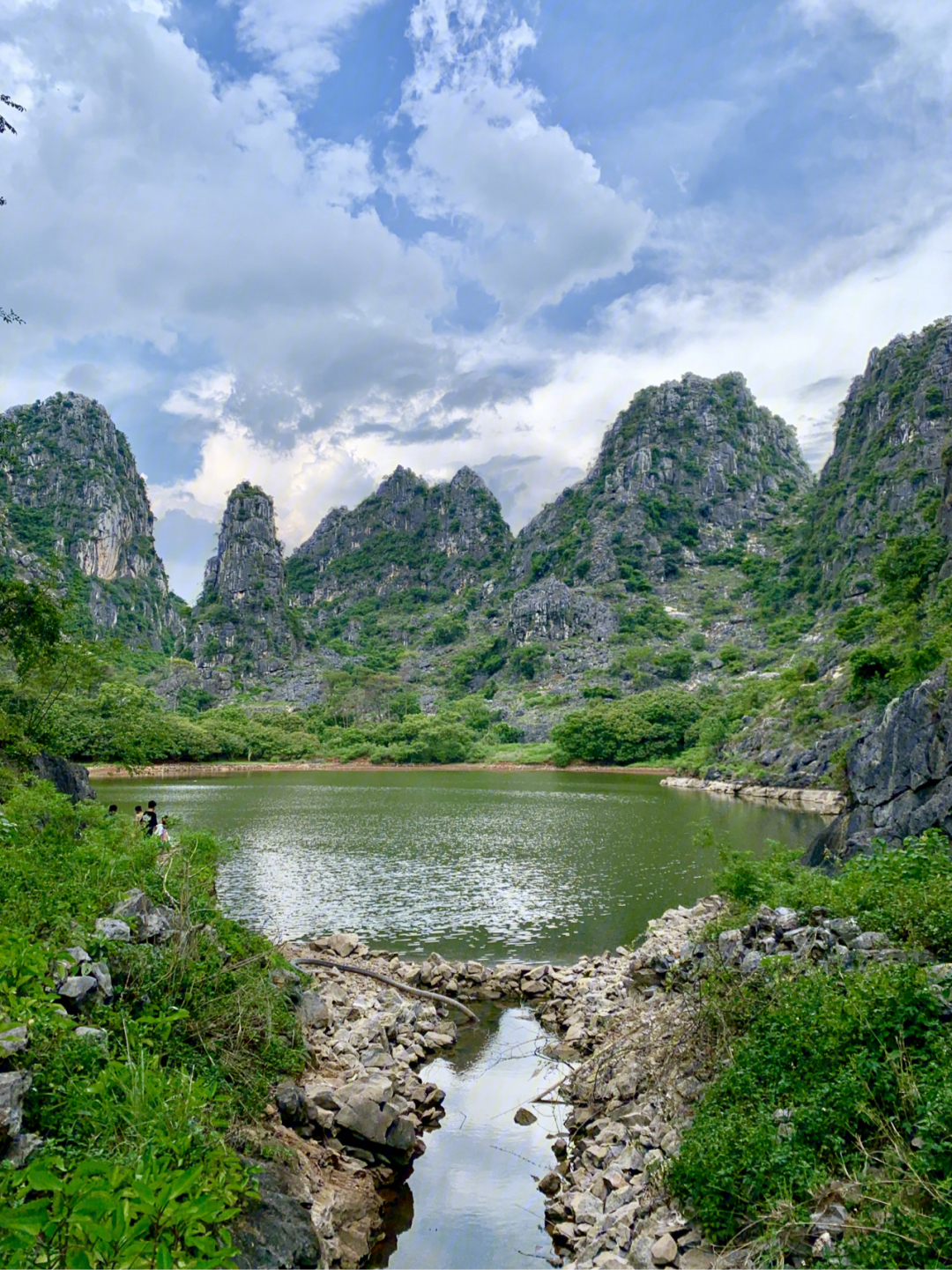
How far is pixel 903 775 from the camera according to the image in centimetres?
1861

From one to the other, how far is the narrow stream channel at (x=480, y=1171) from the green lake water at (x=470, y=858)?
5410mm

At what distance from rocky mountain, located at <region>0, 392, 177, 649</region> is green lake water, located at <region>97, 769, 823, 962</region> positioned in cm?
11256

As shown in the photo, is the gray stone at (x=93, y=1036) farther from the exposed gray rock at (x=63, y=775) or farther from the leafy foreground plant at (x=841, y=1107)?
the exposed gray rock at (x=63, y=775)

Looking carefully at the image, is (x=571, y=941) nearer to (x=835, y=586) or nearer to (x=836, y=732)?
(x=836, y=732)

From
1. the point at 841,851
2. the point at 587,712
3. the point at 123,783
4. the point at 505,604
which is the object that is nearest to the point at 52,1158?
the point at 841,851

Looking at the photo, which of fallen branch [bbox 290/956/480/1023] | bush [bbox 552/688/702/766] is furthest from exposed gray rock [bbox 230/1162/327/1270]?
bush [bbox 552/688/702/766]

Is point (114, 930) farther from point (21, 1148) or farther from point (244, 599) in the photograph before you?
point (244, 599)

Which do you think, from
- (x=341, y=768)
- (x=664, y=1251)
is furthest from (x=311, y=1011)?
(x=341, y=768)

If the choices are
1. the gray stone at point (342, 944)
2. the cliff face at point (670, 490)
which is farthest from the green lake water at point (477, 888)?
the cliff face at point (670, 490)

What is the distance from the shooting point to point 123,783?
201ft

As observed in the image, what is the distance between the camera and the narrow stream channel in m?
7.42

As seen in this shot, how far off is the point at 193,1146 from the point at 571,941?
13392 mm

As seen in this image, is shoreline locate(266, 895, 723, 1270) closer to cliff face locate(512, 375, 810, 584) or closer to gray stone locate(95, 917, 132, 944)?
gray stone locate(95, 917, 132, 944)

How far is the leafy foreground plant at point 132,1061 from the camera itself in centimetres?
431
